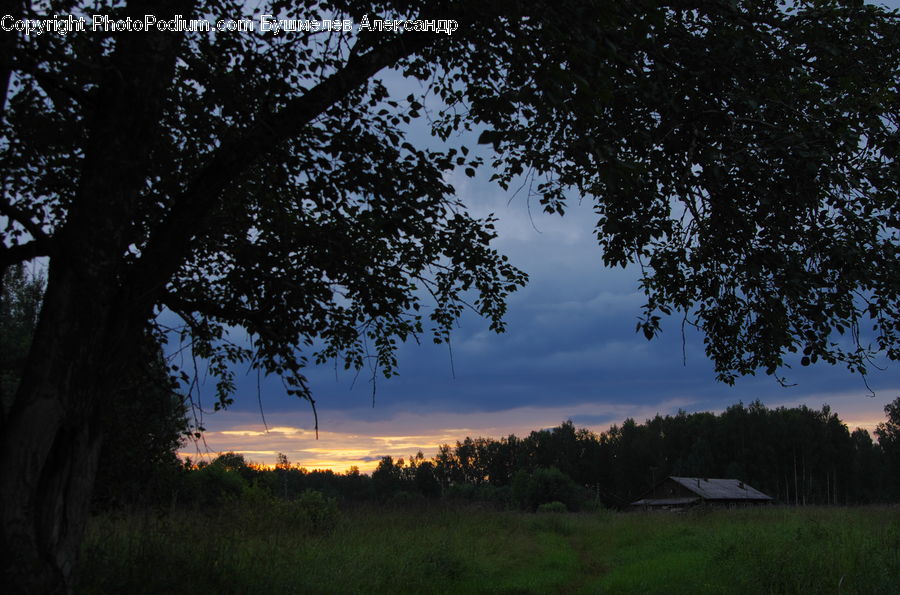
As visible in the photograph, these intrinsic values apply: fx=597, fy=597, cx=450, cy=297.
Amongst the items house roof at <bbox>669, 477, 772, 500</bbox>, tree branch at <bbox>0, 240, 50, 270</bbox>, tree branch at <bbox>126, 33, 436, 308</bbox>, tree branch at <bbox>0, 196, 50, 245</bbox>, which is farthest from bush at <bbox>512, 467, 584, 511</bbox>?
tree branch at <bbox>0, 196, 50, 245</bbox>

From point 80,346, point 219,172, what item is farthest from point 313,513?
point 219,172

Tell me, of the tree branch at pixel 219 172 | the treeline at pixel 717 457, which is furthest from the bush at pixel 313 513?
the treeline at pixel 717 457

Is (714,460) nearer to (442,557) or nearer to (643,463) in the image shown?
(643,463)

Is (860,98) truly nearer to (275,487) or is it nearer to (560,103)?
(560,103)

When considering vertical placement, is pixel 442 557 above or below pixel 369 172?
below

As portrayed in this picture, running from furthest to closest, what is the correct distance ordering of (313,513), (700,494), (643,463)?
(643,463), (700,494), (313,513)

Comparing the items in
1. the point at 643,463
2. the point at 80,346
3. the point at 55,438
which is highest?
the point at 80,346

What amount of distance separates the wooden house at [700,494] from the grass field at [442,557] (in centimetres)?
3533

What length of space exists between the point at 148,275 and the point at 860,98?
8.78 m

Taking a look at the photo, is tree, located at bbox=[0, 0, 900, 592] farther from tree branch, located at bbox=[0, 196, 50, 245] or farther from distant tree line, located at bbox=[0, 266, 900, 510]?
distant tree line, located at bbox=[0, 266, 900, 510]

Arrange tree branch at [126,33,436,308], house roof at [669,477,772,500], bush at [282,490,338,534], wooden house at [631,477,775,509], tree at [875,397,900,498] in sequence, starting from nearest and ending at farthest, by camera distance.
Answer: tree branch at [126,33,436,308] < bush at [282,490,338,534] < wooden house at [631,477,775,509] < house roof at [669,477,772,500] < tree at [875,397,900,498]

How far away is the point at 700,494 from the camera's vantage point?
50.6 m

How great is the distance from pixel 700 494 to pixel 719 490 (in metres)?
5.04

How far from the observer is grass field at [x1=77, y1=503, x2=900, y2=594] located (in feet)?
28.0
